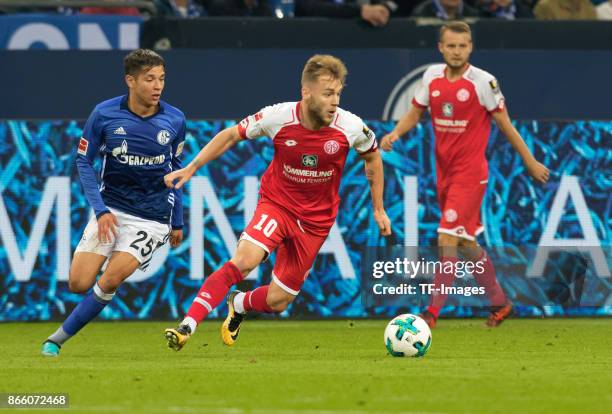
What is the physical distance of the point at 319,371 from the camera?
9.11 metres

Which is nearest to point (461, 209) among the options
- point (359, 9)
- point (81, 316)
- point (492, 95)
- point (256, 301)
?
point (492, 95)

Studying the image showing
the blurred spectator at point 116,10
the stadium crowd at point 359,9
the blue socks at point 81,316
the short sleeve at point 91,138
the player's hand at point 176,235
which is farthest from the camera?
the blurred spectator at point 116,10

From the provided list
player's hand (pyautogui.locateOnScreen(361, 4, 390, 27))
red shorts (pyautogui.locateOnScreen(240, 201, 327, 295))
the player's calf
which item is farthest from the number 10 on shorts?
player's hand (pyautogui.locateOnScreen(361, 4, 390, 27))

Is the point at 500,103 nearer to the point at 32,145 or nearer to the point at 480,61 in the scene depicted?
the point at 480,61

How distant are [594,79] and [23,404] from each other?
9149mm

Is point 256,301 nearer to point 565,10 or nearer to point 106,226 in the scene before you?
point 106,226

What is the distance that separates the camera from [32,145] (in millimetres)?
13805

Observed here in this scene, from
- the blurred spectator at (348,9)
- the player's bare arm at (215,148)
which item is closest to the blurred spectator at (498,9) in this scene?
the blurred spectator at (348,9)

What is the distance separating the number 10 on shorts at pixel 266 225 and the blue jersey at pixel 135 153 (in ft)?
2.89

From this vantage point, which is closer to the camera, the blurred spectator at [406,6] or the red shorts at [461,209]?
the red shorts at [461,209]

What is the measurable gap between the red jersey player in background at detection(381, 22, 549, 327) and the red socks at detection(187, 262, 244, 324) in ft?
9.11

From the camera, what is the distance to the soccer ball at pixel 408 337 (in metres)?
10.1

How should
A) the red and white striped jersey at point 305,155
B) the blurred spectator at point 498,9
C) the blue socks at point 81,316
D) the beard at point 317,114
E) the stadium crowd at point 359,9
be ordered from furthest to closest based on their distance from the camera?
the blurred spectator at point 498,9, the stadium crowd at point 359,9, the blue socks at point 81,316, the red and white striped jersey at point 305,155, the beard at point 317,114

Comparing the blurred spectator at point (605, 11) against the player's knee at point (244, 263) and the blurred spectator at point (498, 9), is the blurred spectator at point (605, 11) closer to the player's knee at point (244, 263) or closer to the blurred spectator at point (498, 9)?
the blurred spectator at point (498, 9)
